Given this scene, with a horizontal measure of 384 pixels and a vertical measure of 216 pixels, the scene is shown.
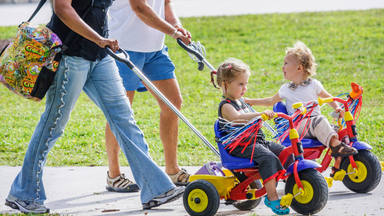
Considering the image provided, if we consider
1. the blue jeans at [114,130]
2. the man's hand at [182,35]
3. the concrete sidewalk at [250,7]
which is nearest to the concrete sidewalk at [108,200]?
the blue jeans at [114,130]

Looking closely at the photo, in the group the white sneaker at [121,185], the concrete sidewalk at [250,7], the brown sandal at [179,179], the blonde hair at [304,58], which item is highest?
the concrete sidewalk at [250,7]

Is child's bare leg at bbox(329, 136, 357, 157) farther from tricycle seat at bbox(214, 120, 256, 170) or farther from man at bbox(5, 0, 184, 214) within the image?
man at bbox(5, 0, 184, 214)

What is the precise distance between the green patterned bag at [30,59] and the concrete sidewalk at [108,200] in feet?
3.28

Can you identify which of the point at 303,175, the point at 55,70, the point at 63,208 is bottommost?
the point at 63,208

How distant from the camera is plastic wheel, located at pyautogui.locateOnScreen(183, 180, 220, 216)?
15.4ft

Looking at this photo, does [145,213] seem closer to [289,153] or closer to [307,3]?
[289,153]

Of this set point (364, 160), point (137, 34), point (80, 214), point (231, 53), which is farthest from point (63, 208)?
point (231, 53)

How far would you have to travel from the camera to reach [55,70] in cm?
472

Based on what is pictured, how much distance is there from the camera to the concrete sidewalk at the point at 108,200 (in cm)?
491

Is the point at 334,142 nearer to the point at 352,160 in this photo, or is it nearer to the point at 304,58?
the point at 352,160

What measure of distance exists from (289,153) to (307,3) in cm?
1540

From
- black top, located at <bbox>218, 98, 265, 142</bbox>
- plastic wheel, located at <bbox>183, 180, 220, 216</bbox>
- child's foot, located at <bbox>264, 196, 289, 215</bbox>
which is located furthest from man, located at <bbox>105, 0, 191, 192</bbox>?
child's foot, located at <bbox>264, 196, 289, 215</bbox>

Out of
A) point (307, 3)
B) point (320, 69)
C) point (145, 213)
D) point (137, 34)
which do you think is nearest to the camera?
point (145, 213)

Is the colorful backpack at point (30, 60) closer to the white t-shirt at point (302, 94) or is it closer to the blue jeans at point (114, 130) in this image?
the blue jeans at point (114, 130)
